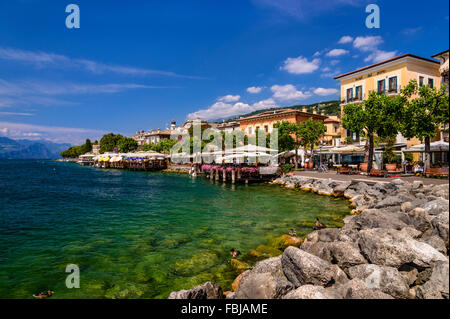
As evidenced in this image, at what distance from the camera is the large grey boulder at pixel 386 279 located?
176 inches

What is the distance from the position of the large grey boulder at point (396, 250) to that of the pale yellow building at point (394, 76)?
26.1 m

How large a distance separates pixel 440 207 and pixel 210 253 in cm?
706

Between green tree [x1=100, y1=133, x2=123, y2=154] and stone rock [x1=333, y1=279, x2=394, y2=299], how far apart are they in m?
107

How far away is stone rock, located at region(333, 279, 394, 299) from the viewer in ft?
12.7

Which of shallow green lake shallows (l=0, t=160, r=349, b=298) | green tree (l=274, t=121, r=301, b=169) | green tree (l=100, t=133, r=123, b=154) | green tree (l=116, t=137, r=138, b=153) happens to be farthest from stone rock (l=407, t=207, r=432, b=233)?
green tree (l=100, t=133, r=123, b=154)

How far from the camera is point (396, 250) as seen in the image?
5141 mm

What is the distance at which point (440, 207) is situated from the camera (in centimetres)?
714

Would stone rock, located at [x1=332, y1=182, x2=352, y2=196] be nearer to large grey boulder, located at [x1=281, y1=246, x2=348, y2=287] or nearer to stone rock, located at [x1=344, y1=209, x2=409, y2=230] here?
stone rock, located at [x1=344, y1=209, x2=409, y2=230]

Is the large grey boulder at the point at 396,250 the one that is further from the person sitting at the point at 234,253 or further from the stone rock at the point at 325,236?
the person sitting at the point at 234,253

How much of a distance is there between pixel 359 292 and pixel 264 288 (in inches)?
61.3

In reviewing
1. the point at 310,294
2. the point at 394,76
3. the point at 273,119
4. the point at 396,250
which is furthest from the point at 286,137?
the point at 310,294

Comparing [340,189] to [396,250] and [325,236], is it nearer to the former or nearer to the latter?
[325,236]

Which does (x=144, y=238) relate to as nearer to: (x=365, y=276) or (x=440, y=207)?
(x=365, y=276)
